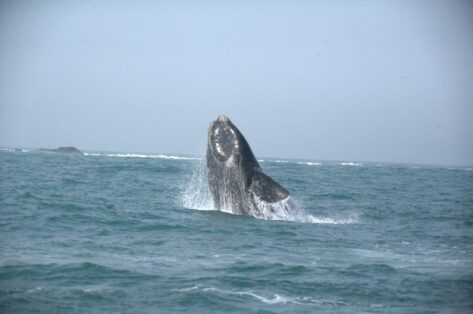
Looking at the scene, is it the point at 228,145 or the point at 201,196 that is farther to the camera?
the point at 201,196

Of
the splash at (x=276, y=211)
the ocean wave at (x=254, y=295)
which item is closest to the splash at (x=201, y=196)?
the splash at (x=276, y=211)

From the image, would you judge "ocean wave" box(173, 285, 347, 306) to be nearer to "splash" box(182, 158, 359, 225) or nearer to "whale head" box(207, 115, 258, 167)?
"whale head" box(207, 115, 258, 167)

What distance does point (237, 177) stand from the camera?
15516 mm

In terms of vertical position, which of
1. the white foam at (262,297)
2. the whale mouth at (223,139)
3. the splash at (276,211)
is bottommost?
the white foam at (262,297)

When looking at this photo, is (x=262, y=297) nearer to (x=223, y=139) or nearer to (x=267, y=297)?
(x=267, y=297)

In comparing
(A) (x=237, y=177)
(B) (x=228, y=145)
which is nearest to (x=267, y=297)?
(A) (x=237, y=177)

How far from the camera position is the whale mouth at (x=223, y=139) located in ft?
51.4

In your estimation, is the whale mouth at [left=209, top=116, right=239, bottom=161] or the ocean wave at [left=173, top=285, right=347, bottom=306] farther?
the whale mouth at [left=209, top=116, right=239, bottom=161]

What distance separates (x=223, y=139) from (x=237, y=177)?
3.42ft

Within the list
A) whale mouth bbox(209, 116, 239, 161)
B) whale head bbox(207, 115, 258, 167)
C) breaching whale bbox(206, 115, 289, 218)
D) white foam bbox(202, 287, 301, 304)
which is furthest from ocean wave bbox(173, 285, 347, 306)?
whale mouth bbox(209, 116, 239, 161)

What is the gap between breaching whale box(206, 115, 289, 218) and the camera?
51.0 feet

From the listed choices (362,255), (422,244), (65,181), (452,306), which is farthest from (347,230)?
(65,181)

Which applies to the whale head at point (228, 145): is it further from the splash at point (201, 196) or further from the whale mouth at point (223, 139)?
the splash at point (201, 196)

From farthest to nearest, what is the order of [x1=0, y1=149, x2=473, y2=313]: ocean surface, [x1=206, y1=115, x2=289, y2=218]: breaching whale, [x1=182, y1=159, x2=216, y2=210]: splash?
[x1=182, y1=159, x2=216, y2=210]: splash, [x1=206, y1=115, x2=289, y2=218]: breaching whale, [x1=0, y1=149, x2=473, y2=313]: ocean surface
